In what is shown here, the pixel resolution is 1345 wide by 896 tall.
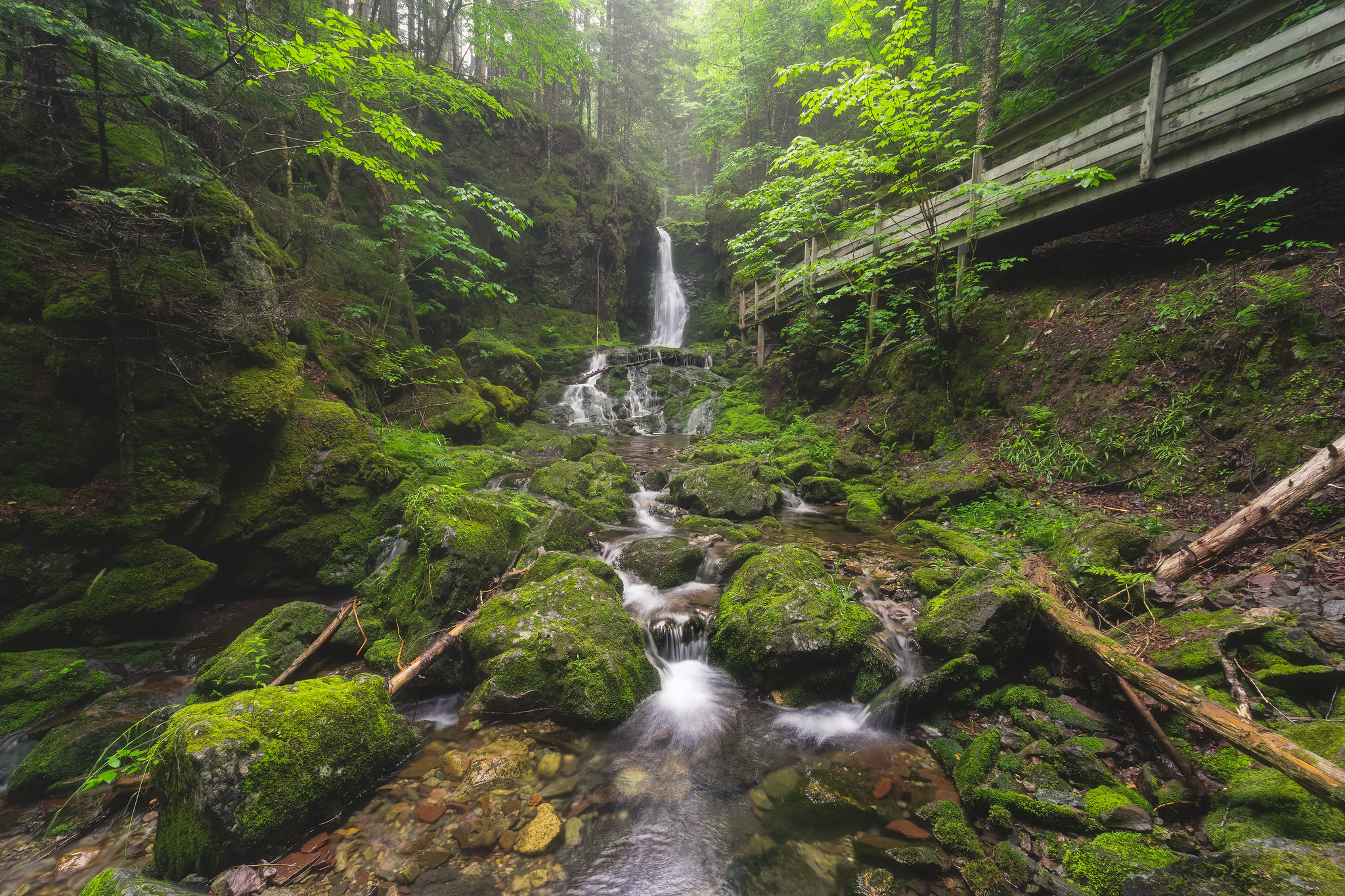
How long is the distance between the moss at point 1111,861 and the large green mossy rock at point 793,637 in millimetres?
1750

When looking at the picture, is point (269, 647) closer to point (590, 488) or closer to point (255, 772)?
point (255, 772)

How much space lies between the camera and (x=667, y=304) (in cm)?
2606

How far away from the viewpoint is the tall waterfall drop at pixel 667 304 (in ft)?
82.4

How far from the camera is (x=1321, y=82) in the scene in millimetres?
4871

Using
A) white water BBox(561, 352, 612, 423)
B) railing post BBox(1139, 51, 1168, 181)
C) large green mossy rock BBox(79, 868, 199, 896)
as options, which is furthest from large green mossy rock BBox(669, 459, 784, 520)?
white water BBox(561, 352, 612, 423)

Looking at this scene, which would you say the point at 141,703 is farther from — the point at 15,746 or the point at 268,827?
the point at 268,827

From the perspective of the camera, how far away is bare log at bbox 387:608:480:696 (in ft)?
11.3

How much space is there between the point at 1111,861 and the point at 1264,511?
11.0ft

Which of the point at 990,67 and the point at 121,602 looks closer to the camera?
the point at 121,602

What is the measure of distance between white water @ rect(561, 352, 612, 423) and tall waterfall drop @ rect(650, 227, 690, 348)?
8.29m

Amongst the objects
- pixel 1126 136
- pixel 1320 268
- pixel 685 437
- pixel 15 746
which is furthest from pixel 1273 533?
pixel 685 437

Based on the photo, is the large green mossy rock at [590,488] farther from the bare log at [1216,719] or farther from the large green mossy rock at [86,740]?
the bare log at [1216,719]

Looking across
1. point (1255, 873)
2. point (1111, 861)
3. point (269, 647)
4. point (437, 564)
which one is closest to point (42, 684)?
point (269, 647)

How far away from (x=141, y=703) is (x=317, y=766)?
8.05ft
